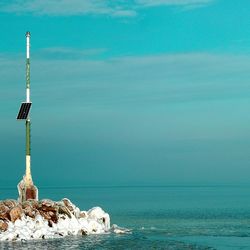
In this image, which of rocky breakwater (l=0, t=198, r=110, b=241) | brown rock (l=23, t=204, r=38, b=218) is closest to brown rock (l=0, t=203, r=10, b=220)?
rocky breakwater (l=0, t=198, r=110, b=241)

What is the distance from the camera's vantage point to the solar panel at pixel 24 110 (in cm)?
7212

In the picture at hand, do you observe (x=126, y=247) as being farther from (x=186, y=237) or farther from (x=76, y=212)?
(x=76, y=212)

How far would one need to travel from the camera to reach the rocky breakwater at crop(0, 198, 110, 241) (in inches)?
2400

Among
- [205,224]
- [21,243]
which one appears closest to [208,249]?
[21,243]

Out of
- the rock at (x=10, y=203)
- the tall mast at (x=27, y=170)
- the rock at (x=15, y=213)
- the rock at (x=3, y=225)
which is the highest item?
the tall mast at (x=27, y=170)

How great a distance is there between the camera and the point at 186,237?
206 feet

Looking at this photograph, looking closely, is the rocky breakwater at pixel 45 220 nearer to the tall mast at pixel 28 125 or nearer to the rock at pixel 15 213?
the rock at pixel 15 213

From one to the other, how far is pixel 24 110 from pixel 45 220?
14.3 meters

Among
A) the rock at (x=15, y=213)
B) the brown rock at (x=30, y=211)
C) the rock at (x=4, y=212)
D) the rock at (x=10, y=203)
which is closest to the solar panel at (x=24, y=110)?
the rock at (x=10, y=203)

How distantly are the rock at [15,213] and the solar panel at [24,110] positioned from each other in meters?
12.5

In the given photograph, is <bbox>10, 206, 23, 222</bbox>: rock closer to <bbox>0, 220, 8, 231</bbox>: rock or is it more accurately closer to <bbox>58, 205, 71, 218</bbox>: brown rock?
→ <bbox>0, 220, 8, 231</bbox>: rock

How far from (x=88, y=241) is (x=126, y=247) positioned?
5616 mm

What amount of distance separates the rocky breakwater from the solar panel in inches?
410

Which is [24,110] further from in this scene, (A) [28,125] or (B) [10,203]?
(B) [10,203]
